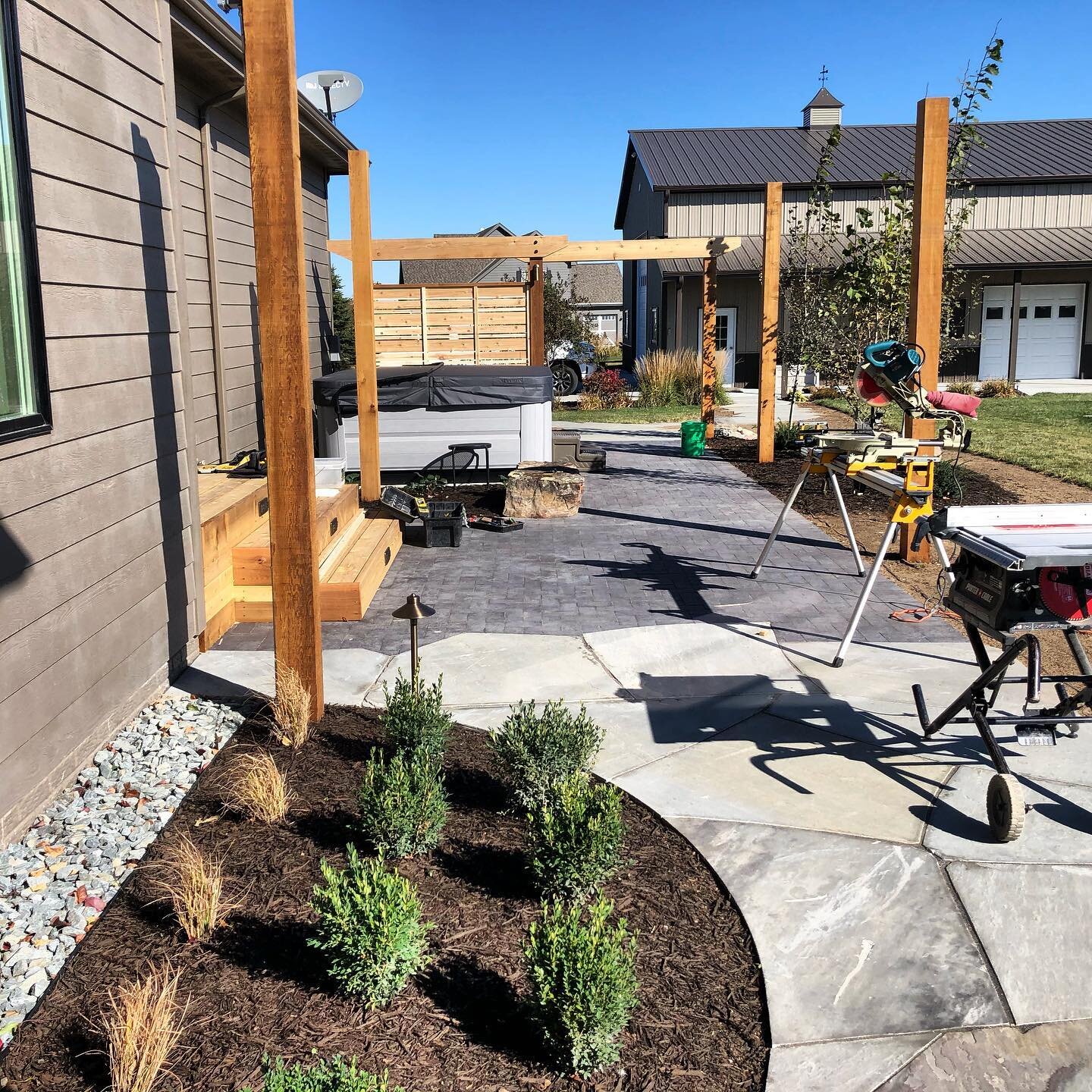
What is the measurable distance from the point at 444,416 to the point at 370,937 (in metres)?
9.91

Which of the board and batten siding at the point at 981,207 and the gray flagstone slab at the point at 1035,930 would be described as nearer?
the gray flagstone slab at the point at 1035,930

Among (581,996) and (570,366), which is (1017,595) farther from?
(570,366)

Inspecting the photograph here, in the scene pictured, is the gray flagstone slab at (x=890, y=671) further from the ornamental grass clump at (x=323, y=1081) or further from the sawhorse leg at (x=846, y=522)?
the ornamental grass clump at (x=323, y=1081)

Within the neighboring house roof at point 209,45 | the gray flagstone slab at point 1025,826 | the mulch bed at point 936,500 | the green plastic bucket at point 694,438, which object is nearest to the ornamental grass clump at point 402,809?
the gray flagstone slab at point 1025,826

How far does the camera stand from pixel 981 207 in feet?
92.7

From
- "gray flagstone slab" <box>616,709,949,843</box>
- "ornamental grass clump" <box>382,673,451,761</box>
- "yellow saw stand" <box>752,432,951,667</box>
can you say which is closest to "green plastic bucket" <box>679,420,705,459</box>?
"yellow saw stand" <box>752,432,951,667</box>

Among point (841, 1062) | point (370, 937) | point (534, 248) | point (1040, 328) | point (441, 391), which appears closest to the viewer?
point (841, 1062)

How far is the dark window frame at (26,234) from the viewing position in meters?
3.80

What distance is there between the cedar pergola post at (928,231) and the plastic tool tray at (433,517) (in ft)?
12.4

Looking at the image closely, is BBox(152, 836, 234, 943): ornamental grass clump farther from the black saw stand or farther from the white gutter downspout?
the white gutter downspout

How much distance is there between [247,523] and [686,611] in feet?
10.2

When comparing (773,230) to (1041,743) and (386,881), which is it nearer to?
(1041,743)

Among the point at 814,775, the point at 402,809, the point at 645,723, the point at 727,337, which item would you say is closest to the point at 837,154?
the point at 727,337

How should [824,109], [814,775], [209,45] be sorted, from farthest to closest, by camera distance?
[824,109] < [209,45] < [814,775]
